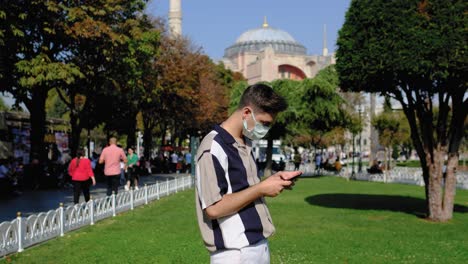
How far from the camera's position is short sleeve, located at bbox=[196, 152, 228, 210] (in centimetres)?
356

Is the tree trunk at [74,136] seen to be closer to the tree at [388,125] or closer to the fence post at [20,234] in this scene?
the fence post at [20,234]

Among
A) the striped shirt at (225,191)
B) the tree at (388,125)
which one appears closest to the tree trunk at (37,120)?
the striped shirt at (225,191)

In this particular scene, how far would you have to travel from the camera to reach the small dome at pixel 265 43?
5172 inches

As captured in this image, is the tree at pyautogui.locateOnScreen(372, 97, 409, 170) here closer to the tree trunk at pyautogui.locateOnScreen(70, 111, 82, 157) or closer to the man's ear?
the tree trunk at pyautogui.locateOnScreen(70, 111, 82, 157)

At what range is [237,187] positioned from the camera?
3648 millimetres

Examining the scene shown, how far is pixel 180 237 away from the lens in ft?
39.2

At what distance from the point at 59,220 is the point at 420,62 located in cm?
830

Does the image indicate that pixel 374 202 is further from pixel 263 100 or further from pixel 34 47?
pixel 263 100

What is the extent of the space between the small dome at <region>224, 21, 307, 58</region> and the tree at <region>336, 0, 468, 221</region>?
11322cm

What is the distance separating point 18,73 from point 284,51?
109688 mm

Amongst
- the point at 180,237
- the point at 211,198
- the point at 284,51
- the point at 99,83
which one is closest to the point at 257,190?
the point at 211,198

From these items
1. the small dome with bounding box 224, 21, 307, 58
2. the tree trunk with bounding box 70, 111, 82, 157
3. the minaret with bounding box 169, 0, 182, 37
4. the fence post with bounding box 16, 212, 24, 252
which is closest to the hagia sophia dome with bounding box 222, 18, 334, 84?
the small dome with bounding box 224, 21, 307, 58

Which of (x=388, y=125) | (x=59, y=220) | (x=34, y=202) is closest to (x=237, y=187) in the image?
(x=59, y=220)

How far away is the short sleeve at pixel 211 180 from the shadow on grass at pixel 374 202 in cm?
1381
